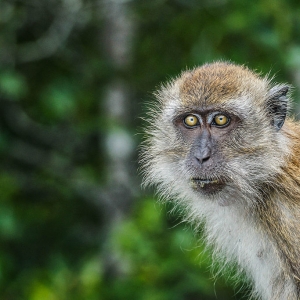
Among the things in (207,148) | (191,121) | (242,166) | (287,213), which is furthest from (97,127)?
(287,213)

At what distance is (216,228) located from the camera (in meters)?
8.45

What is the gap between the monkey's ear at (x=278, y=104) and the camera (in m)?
7.97

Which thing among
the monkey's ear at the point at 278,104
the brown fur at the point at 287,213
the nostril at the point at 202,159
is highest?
the monkey's ear at the point at 278,104

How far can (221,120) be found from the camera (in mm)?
7922

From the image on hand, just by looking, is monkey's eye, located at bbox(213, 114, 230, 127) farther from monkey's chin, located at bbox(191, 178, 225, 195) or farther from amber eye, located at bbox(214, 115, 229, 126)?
monkey's chin, located at bbox(191, 178, 225, 195)

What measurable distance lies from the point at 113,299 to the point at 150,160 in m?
3.00

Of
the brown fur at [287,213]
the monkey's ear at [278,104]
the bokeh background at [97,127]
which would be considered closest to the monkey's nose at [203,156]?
the brown fur at [287,213]

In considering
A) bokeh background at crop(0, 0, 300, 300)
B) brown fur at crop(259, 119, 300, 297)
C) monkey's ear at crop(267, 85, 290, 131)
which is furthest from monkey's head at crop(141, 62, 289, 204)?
bokeh background at crop(0, 0, 300, 300)

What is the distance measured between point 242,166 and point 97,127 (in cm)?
460

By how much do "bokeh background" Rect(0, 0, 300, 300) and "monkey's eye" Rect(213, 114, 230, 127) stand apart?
9.74ft

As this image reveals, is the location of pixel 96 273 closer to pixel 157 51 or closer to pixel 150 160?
pixel 150 160

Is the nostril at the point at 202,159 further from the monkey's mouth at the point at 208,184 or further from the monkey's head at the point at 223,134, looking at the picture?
the monkey's mouth at the point at 208,184

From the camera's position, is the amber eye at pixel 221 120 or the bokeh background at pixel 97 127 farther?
the bokeh background at pixel 97 127

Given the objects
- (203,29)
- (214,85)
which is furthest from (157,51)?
(214,85)
